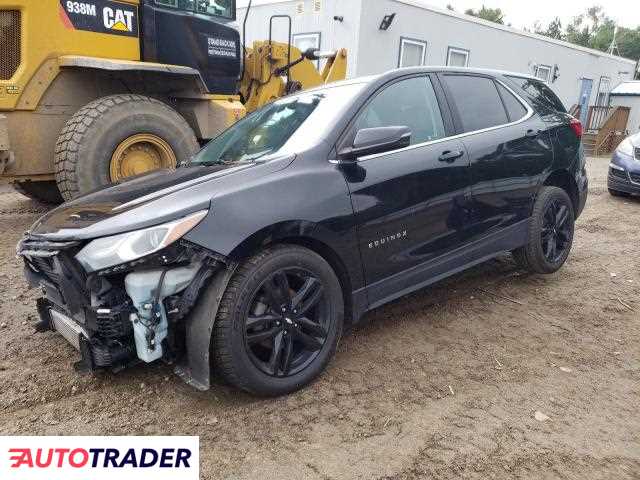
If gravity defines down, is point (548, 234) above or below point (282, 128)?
below

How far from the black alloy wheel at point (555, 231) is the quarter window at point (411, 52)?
978 cm

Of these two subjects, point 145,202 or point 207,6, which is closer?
point 145,202

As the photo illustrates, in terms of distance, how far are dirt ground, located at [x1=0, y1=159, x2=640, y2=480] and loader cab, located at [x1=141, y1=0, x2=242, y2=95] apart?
3237mm

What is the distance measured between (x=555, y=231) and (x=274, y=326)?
115 inches

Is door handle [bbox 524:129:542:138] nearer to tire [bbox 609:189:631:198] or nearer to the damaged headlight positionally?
the damaged headlight

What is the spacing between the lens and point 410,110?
10.9ft

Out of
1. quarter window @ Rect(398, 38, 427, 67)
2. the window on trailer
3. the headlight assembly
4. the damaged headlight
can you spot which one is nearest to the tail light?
the damaged headlight

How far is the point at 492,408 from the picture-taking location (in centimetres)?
257

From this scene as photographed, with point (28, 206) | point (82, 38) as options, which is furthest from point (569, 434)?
point (28, 206)

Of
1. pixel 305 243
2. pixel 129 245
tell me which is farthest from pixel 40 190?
pixel 305 243

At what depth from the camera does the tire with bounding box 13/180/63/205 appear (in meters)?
6.07

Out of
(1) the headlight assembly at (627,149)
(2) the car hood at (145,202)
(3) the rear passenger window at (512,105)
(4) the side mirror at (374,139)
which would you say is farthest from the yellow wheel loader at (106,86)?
(1) the headlight assembly at (627,149)

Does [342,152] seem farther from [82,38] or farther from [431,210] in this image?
[82,38]

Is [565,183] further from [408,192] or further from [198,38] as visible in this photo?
[198,38]
